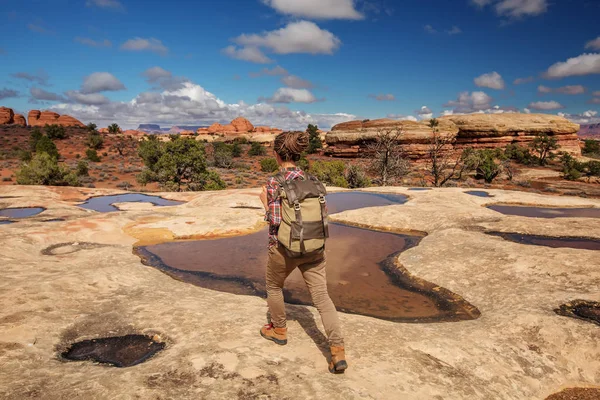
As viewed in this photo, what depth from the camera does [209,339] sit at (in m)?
4.13

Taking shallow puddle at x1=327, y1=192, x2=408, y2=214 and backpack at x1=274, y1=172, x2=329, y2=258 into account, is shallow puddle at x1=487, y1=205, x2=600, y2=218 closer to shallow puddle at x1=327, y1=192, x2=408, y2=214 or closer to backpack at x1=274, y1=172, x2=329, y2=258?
shallow puddle at x1=327, y1=192, x2=408, y2=214

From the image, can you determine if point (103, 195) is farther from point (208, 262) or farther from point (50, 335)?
point (50, 335)

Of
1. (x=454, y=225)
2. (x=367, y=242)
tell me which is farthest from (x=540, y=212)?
(x=367, y=242)

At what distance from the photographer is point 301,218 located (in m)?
3.41

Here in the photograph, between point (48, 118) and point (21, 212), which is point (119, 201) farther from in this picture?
point (48, 118)

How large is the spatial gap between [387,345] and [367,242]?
20.3 feet

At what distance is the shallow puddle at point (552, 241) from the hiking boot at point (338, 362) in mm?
7929

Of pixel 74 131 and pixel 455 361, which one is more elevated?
pixel 74 131

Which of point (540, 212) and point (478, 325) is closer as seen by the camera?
point (478, 325)

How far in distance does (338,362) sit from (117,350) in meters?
2.69

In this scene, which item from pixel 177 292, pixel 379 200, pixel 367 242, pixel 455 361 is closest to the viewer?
pixel 455 361

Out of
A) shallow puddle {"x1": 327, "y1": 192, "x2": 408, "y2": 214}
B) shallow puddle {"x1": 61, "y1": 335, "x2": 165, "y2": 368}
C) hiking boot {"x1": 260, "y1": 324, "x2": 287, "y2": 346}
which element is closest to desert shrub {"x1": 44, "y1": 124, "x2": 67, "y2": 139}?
shallow puddle {"x1": 327, "y1": 192, "x2": 408, "y2": 214}

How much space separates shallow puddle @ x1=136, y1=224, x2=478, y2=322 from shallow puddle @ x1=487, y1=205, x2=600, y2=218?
5.54m

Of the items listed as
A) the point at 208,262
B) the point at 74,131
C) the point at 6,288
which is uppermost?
the point at 74,131
